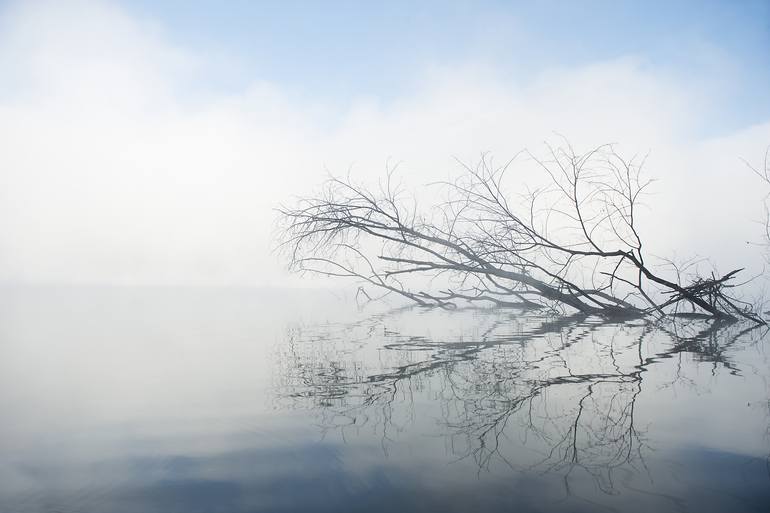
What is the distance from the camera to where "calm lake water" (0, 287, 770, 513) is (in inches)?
72.1

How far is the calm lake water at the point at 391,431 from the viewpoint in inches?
72.1

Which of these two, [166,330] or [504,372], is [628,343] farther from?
[166,330]

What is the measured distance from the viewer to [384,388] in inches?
138

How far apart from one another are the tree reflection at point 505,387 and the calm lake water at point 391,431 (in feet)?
0.06

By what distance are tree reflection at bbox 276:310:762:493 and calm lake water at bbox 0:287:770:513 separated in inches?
0.7

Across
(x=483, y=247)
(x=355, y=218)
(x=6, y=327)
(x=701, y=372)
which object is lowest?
(x=701, y=372)

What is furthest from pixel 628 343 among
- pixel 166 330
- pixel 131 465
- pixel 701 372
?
pixel 166 330

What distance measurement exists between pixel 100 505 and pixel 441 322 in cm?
779

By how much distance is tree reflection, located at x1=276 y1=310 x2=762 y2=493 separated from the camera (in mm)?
2252

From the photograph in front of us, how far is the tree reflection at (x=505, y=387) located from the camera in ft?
7.39

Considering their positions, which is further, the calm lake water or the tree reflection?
the tree reflection

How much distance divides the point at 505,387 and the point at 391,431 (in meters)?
1.21

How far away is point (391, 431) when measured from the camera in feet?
8.34

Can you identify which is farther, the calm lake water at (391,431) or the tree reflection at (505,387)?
the tree reflection at (505,387)
